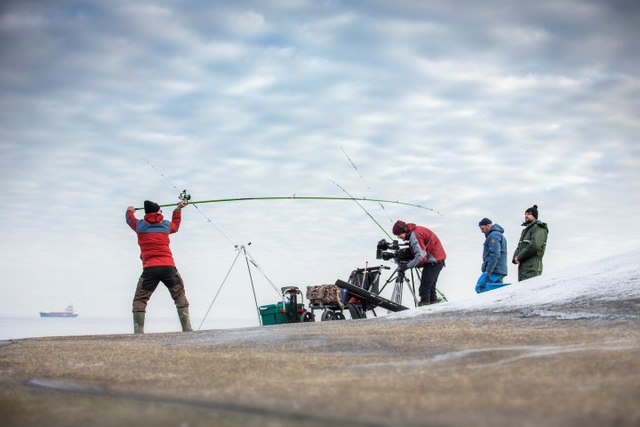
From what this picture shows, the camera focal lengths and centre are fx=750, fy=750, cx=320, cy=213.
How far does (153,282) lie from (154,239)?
2.19 feet

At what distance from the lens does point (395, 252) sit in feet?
44.7

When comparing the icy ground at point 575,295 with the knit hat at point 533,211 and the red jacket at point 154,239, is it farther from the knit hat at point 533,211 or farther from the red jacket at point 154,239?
the red jacket at point 154,239

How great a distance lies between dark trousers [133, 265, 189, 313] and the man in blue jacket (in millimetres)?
4799

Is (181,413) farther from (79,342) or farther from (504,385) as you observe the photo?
(79,342)

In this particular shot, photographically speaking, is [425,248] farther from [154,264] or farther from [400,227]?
[154,264]

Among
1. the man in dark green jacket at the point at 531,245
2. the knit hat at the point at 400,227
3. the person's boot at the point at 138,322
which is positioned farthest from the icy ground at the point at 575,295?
the person's boot at the point at 138,322

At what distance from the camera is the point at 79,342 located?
8.86 metres

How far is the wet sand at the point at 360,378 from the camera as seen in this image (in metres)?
3.33

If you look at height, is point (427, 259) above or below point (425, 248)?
below

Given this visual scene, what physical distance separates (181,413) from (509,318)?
497cm

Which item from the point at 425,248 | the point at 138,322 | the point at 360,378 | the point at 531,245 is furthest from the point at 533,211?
the point at 360,378

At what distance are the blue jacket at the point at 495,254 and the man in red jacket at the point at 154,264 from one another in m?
4.87

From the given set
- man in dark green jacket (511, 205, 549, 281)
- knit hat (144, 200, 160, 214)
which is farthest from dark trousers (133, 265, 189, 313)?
man in dark green jacket (511, 205, 549, 281)

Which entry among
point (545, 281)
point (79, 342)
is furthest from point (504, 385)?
point (79, 342)
